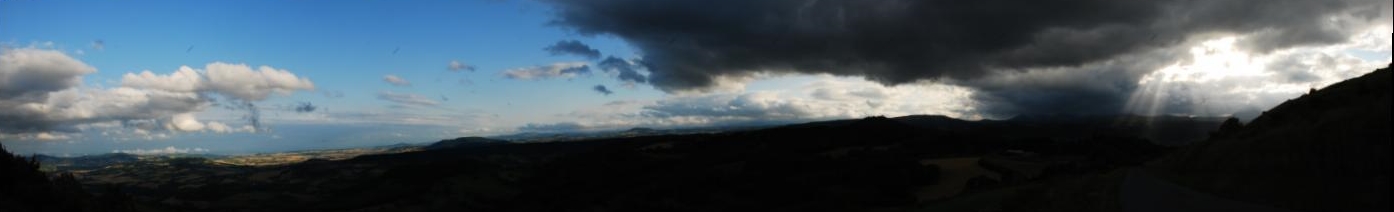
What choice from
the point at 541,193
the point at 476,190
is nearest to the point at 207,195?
the point at 476,190

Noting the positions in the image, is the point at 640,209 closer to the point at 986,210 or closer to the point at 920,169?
the point at 920,169

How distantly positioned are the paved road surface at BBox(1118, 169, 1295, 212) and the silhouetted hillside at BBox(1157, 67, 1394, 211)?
0.73 m

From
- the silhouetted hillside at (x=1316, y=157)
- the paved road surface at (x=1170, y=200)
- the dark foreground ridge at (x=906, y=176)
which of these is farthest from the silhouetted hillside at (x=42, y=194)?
the silhouetted hillside at (x=1316, y=157)

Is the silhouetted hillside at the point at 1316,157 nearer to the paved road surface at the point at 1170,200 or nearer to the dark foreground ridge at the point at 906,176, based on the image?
the dark foreground ridge at the point at 906,176

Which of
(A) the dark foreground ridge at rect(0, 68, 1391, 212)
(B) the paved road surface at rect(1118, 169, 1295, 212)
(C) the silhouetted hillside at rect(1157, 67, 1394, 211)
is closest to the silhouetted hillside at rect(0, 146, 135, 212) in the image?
(A) the dark foreground ridge at rect(0, 68, 1391, 212)

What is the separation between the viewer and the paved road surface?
21947 mm

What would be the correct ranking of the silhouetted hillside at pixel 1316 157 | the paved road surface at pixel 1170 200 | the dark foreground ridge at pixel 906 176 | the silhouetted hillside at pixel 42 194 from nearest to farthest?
the silhouetted hillside at pixel 1316 157 < the paved road surface at pixel 1170 200 < the silhouetted hillside at pixel 42 194 < the dark foreground ridge at pixel 906 176

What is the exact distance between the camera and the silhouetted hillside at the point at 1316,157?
21.2 metres

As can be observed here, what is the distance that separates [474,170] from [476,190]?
1319 inches

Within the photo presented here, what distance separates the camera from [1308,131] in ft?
85.1

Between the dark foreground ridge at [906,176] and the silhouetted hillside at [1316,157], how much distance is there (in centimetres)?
7

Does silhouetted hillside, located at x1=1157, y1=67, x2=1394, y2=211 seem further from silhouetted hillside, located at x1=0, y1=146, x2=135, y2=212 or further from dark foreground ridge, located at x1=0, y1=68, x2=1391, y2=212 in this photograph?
silhouetted hillside, located at x1=0, y1=146, x2=135, y2=212

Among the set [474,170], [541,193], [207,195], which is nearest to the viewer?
[541,193]

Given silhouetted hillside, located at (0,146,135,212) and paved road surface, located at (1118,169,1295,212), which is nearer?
paved road surface, located at (1118,169,1295,212)
